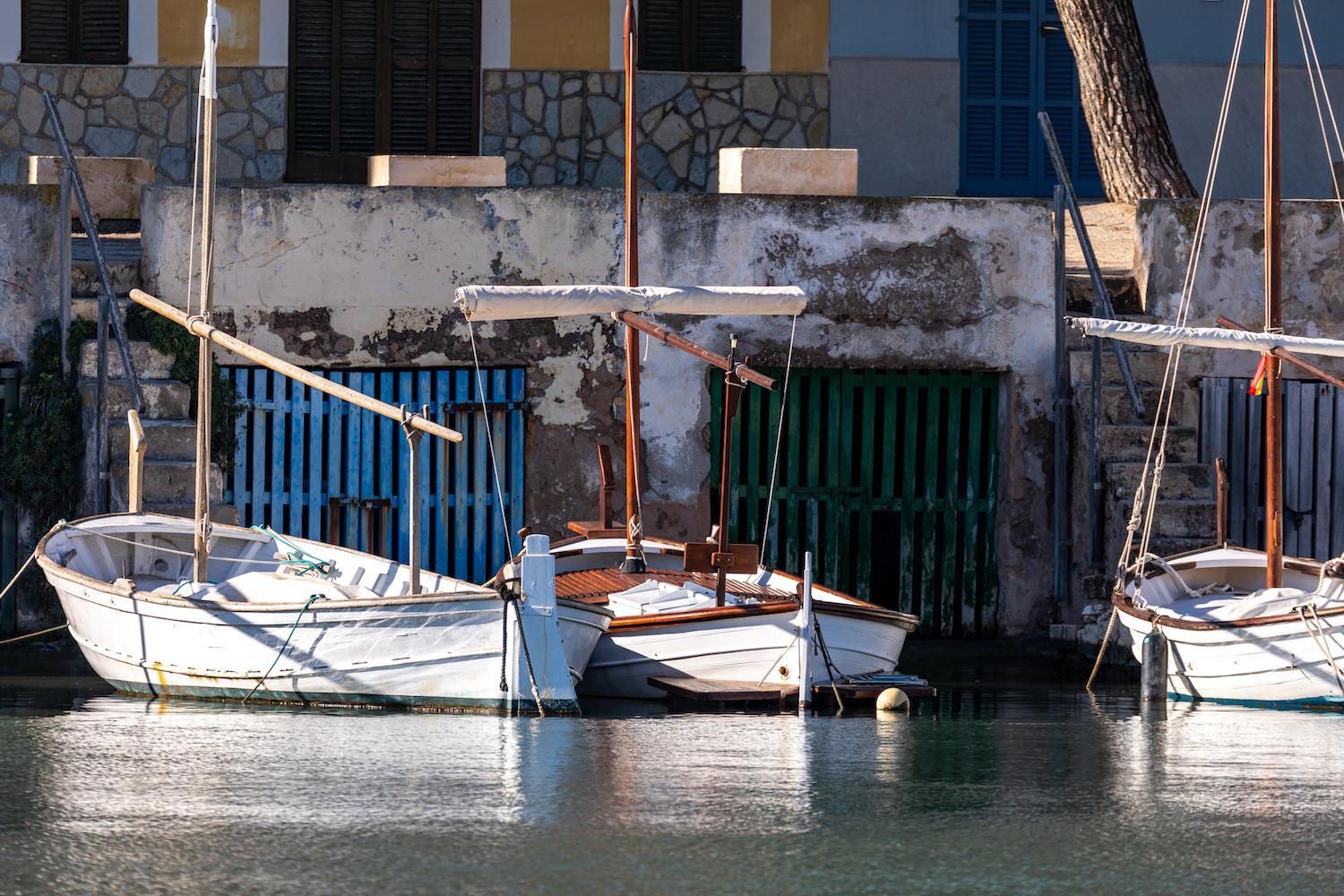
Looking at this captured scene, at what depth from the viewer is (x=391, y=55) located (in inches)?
792

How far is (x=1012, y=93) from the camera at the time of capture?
2064 cm

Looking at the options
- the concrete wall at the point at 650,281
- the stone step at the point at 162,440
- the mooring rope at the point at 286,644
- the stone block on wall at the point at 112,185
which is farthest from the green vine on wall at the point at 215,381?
the mooring rope at the point at 286,644

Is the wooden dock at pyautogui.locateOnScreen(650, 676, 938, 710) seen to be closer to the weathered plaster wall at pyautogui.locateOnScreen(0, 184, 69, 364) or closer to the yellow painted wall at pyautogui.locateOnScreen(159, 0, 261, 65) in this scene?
the weathered plaster wall at pyautogui.locateOnScreen(0, 184, 69, 364)

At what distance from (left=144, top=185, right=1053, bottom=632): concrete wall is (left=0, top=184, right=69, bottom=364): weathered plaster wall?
735mm

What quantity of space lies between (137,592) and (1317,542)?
9.27 meters

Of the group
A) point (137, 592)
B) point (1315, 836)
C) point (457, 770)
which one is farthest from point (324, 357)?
point (1315, 836)

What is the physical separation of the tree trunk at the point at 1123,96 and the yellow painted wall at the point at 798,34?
279 centimetres

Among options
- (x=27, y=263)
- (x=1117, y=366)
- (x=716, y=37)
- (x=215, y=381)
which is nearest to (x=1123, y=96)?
(x=1117, y=366)

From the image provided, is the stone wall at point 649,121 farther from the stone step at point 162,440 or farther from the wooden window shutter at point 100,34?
the stone step at point 162,440

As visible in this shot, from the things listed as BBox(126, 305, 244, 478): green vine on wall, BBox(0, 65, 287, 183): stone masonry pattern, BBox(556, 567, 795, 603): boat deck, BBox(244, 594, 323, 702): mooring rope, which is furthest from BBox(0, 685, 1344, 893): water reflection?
BBox(0, 65, 287, 183): stone masonry pattern

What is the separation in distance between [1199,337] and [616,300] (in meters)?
3.94

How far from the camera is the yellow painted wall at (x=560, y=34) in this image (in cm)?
2012

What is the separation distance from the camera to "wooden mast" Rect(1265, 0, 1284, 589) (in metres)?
14.1

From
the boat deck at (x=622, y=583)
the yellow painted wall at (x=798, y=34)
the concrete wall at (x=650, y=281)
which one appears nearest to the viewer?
the boat deck at (x=622, y=583)
